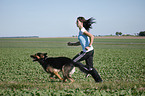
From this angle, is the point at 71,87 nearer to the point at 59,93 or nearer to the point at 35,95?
the point at 59,93

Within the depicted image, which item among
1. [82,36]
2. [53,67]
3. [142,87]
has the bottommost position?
[142,87]

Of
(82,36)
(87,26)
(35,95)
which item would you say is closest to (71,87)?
(35,95)

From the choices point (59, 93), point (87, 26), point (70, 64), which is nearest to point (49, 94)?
point (59, 93)

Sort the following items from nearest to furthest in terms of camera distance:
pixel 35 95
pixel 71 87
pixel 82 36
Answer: pixel 35 95 → pixel 71 87 → pixel 82 36

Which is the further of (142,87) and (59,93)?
(142,87)

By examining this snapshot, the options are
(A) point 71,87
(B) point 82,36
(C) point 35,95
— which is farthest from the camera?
(B) point 82,36

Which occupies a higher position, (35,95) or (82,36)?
(82,36)

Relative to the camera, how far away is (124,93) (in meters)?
5.34

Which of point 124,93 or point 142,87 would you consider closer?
point 124,93

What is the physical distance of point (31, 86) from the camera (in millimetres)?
6324

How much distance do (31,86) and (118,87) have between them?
2900 millimetres

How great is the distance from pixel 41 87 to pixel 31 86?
440 mm

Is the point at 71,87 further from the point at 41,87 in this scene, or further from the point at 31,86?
the point at 31,86

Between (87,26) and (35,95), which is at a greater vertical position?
(87,26)
